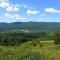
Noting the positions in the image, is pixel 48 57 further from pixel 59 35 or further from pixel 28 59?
pixel 59 35

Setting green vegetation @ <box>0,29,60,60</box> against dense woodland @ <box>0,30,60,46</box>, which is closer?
green vegetation @ <box>0,29,60,60</box>

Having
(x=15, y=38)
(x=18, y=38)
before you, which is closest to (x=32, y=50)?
(x=18, y=38)

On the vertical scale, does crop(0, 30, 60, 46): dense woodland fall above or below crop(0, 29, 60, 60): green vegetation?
below

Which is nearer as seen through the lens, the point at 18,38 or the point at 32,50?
the point at 32,50

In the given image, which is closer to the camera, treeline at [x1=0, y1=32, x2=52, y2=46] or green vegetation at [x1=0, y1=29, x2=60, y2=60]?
green vegetation at [x1=0, y1=29, x2=60, y2=60]

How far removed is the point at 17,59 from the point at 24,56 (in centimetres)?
67

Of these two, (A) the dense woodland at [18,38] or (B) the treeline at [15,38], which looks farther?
(B) the treeline at [15,38]

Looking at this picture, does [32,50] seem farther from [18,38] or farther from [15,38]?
[15,38]

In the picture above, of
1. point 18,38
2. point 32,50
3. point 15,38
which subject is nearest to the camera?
point 32,50

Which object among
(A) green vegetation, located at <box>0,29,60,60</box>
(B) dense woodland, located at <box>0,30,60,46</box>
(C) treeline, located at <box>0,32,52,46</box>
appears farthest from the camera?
(C) treeline, located at <box>0,32,52,46</box>

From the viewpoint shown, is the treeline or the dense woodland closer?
the dense woodland

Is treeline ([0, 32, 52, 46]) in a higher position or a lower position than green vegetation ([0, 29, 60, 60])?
lower

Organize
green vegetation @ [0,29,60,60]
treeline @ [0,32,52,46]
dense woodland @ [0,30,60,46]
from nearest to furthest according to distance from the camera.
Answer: green vegetation @ [0,29,60,60], dense woodland @ [0,30,60,46], treeline @ [0,32,52,46]

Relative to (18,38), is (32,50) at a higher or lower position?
higher
